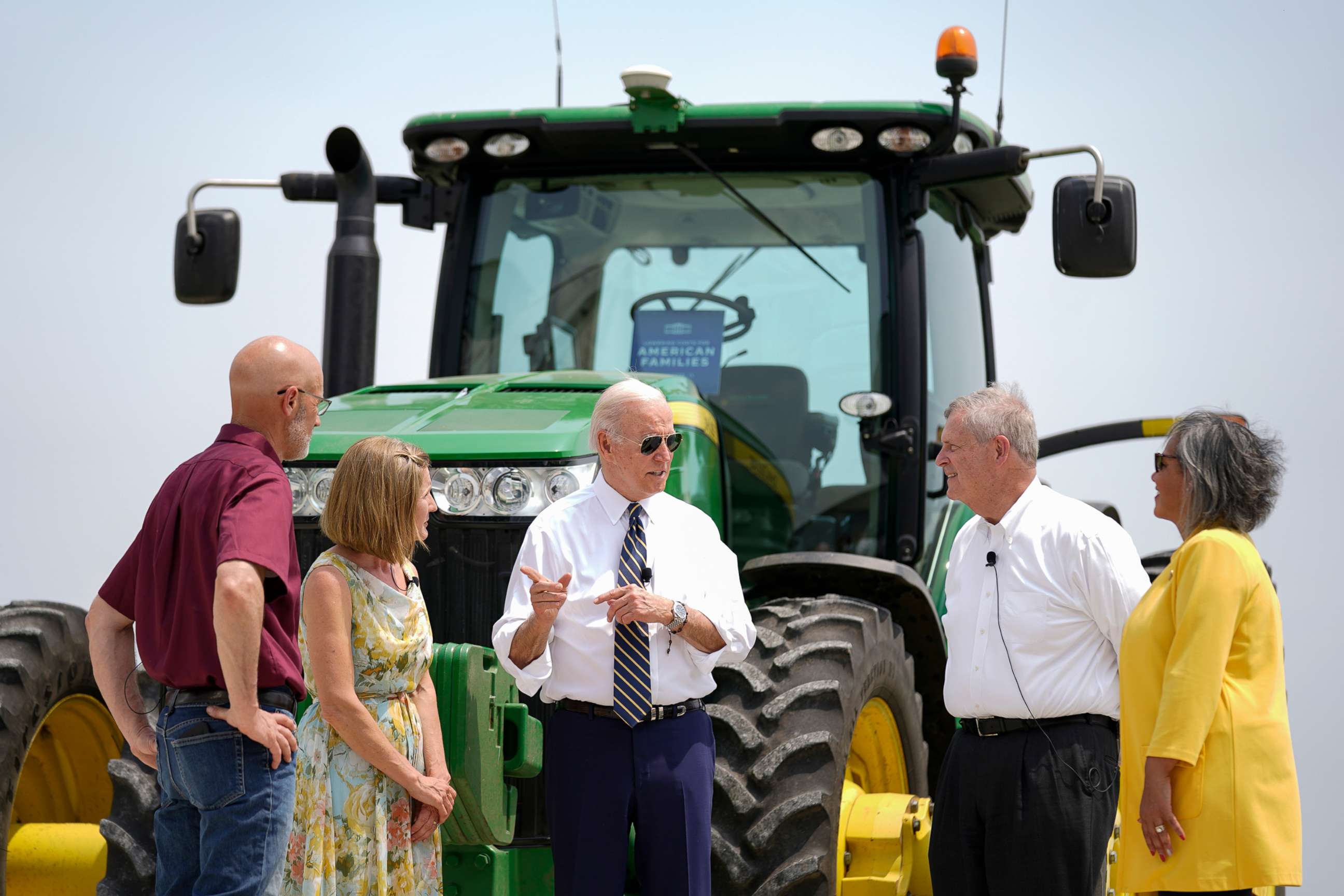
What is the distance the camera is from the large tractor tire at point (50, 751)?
15.7ft

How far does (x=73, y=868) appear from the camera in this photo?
479 centimetres

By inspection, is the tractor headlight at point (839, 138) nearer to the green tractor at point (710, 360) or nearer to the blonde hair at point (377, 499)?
the green tractor at point (710, 360)

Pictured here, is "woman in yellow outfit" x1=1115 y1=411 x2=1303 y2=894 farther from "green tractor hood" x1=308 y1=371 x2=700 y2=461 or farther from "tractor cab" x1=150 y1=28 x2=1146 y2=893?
"green tractor hood" x1=308 y1=371 x2=700 y2=461

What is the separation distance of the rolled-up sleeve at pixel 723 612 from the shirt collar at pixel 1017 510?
2.14ft

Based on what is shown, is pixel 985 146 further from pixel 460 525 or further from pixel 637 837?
pixel 637 837

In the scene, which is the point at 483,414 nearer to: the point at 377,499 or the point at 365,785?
the point at 377,499

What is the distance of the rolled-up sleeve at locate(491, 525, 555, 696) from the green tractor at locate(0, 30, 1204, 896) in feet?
2.42

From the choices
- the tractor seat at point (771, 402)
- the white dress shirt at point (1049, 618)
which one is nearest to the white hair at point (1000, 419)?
the white dress shirt at point (1049, 618)

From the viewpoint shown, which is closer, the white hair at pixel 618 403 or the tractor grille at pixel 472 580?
the white hair at pixel 618 403

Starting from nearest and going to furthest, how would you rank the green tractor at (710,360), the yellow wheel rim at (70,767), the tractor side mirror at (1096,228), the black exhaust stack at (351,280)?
the green tractor at (710,360) → the tractor side mirror at (1096,228) → the yellow wheel rim at (70,767) → the black exhaust stack at (351,280)

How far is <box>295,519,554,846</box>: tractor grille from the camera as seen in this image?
4.34 metres

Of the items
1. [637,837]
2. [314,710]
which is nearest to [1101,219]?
[637,837]

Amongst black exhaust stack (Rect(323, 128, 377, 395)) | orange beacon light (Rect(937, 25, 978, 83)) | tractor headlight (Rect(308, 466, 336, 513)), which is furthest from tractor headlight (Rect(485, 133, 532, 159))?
tractor headlight (Rect(308, 466, 336, 513))

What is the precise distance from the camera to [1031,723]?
3.62 metres
